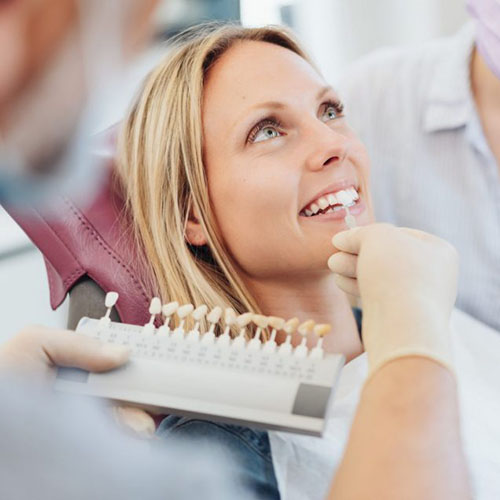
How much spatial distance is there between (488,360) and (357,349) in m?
0.27

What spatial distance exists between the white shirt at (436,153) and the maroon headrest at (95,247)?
0.66 metres

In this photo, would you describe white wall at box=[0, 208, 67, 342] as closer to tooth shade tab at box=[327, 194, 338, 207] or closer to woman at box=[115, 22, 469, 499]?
woman at box=[115, 22, 469, 499]

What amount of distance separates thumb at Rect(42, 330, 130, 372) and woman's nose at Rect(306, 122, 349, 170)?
1.56 ft

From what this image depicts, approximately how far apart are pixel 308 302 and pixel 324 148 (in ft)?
0.92

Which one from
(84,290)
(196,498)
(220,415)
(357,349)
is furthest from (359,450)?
(84,290)

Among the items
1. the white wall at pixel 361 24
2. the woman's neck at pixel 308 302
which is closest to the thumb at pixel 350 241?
the woman's neck at pixel 308 302

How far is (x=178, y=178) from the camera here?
131 centimetres

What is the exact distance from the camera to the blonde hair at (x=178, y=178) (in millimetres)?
1303

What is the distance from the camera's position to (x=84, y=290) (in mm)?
1359

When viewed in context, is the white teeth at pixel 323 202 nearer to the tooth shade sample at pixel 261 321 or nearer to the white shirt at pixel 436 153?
the tooth shade sample at pixel 261 321

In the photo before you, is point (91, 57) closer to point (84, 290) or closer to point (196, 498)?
point (196, 498)

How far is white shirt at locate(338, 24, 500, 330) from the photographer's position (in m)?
1.67

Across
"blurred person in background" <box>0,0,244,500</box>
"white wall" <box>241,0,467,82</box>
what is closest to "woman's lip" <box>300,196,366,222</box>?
"blurred person in background" <box>0,0,244,500</box>

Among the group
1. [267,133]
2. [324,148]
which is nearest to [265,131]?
[267,133]
